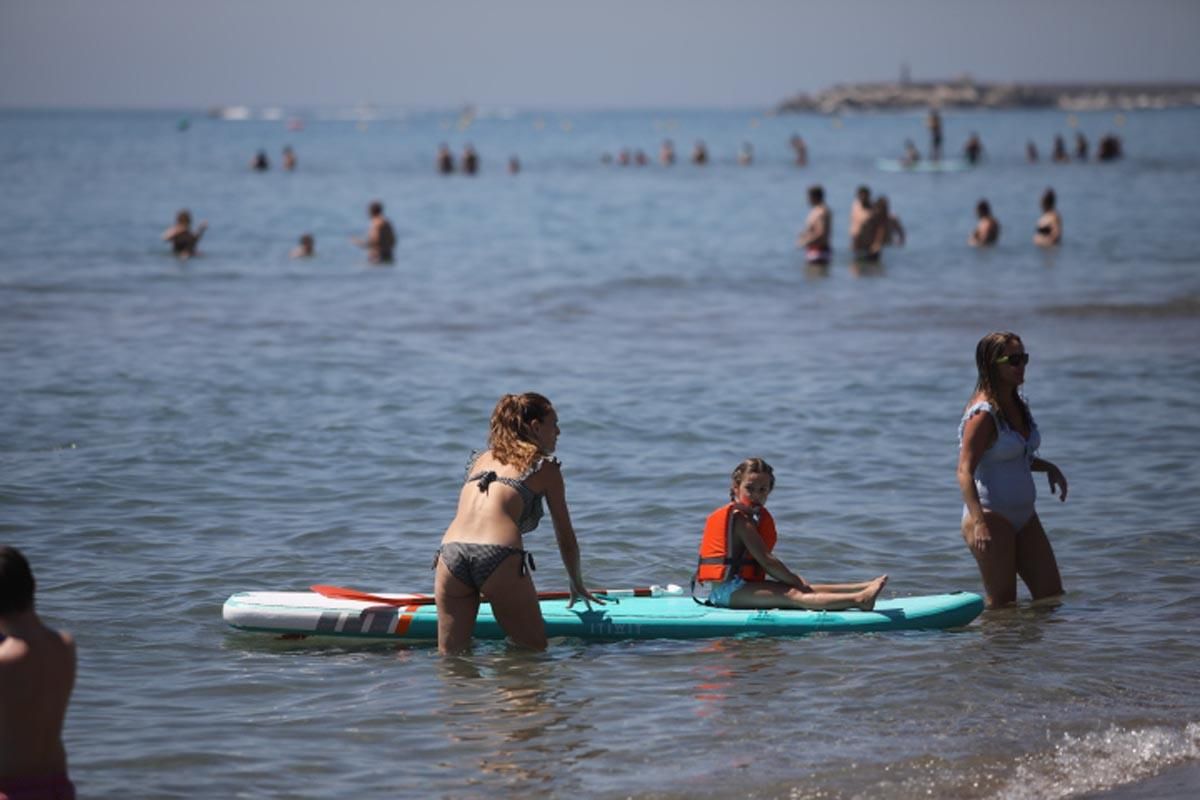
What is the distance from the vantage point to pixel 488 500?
678 cm

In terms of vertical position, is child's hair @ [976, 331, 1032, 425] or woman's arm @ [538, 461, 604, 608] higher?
child's hair @ [976, 331, 1032, 425]

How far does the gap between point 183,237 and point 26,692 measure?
23.7 meters

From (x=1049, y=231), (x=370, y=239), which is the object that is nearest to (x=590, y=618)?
(x=370, y=239)

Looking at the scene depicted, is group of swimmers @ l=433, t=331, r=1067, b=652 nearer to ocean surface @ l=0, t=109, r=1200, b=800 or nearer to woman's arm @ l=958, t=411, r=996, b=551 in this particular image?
woman's arm @ l=958, t=411, r=996, b=551

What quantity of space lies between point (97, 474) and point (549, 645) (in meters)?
5.12

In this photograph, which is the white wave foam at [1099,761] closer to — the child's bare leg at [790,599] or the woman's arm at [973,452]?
the woman's arm at [973,452]

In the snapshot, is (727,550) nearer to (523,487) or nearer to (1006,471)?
(523,487)

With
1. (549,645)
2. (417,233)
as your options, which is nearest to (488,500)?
(549,645)

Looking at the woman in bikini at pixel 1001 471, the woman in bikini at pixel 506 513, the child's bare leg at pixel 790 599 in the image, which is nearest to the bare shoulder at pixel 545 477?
the woman in bikini at pixel 506 513

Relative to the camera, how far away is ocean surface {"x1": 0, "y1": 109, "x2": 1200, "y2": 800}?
6.18 meters

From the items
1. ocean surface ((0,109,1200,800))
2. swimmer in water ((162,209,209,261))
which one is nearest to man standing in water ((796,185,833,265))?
ocean surface ((0,109,1200,800))

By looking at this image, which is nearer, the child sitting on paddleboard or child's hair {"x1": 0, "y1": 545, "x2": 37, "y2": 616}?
child's hair {"x1": 0, "y1": 545, "x2": 37, "y2": 616}

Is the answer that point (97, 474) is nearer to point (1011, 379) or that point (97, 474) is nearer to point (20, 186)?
point (1011, 379)

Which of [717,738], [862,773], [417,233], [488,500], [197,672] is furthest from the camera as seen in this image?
[417,233]
